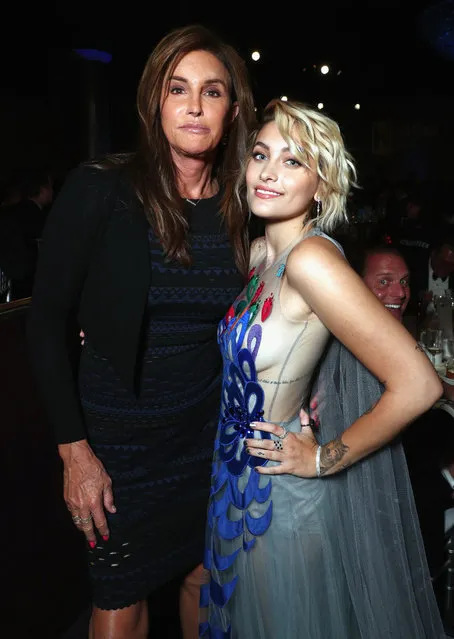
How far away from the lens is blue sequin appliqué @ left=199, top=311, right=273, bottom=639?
145 cm

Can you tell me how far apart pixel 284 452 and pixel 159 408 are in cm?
38

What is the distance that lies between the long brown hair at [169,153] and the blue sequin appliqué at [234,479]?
0.85 ft

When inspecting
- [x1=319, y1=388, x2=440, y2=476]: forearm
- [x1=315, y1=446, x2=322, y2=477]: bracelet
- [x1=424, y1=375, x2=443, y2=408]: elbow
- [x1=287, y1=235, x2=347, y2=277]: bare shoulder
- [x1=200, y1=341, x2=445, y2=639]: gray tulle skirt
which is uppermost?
[x1=287, y1=235, x2=347, y2=277]: bare shoulder

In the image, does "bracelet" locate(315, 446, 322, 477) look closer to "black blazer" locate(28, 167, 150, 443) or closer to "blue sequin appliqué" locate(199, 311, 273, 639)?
"blue sequin appliqué" locate(199, 311, 273, 639)

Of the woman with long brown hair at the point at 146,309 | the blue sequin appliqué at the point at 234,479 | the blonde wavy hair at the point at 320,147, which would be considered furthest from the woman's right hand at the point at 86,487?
the blonde wavy hair at the point at 320,147

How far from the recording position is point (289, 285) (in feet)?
4.54

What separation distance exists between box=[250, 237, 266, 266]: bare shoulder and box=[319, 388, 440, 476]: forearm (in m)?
0.52

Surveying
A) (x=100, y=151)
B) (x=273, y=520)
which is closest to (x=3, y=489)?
(x=273, y=520)

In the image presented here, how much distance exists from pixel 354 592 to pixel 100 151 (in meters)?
5.87

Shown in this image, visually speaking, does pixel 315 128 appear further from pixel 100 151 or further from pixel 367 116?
pixel 367 116

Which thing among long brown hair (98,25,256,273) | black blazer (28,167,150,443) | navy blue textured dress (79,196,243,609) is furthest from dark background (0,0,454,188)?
navy blue textured dress (79,196,243,609)

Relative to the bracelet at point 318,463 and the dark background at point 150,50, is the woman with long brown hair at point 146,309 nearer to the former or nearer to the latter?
the dark background at point 150,50

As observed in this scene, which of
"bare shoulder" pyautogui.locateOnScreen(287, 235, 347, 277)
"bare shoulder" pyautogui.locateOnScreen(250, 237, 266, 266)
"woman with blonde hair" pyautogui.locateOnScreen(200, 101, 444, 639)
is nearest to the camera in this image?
"bare shoulder" pyautogui.locateOnScreen(287, 235, 347, 277)

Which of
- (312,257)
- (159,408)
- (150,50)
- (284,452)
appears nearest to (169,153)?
(312,257)
